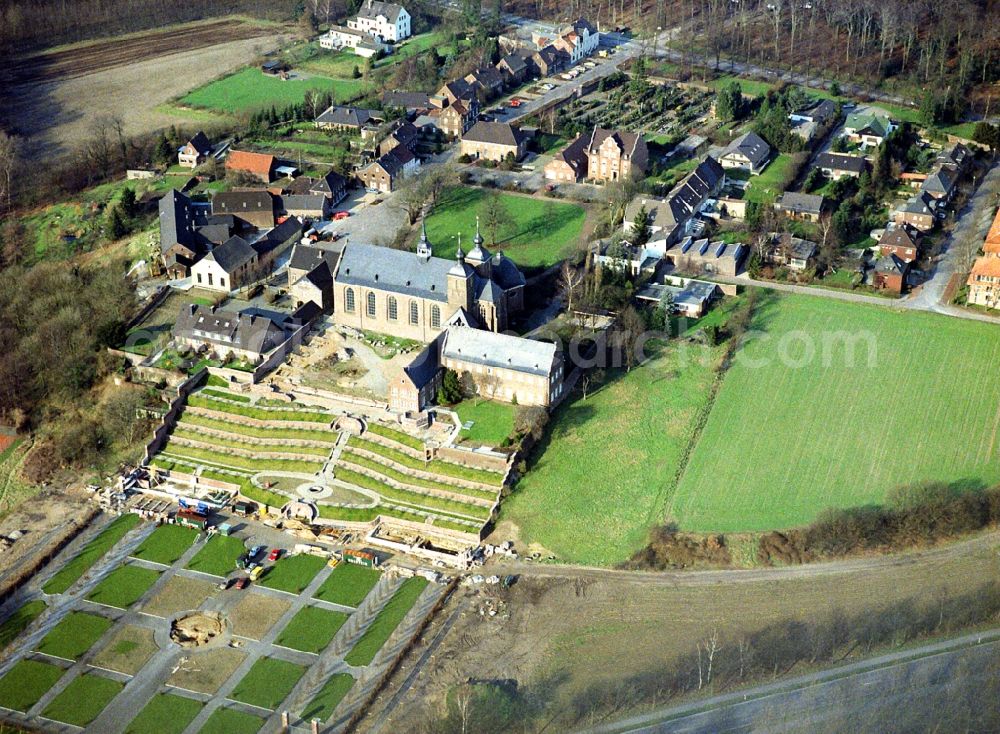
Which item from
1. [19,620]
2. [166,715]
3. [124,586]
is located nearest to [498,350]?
[124,586]

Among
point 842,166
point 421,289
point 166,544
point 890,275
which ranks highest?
point 421,289

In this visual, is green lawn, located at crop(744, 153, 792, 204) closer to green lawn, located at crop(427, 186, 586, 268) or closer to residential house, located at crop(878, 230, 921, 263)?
residential house, located at crop(878, 230, 921, 263)

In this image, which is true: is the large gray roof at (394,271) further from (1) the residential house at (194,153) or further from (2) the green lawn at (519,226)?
(1) the residential house at (194,153)

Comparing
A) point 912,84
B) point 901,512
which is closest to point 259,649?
point 901,512

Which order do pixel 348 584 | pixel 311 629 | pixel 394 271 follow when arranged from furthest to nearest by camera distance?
pixel 394 271 → pixel 348 584 → pixel 311 629

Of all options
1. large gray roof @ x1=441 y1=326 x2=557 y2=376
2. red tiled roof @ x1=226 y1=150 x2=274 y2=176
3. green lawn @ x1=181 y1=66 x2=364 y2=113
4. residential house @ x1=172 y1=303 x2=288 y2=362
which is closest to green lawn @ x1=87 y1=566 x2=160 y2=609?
residential house @ x1=172 y1=303 x2=288 y2=362

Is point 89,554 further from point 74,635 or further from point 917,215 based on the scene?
point 917,215
